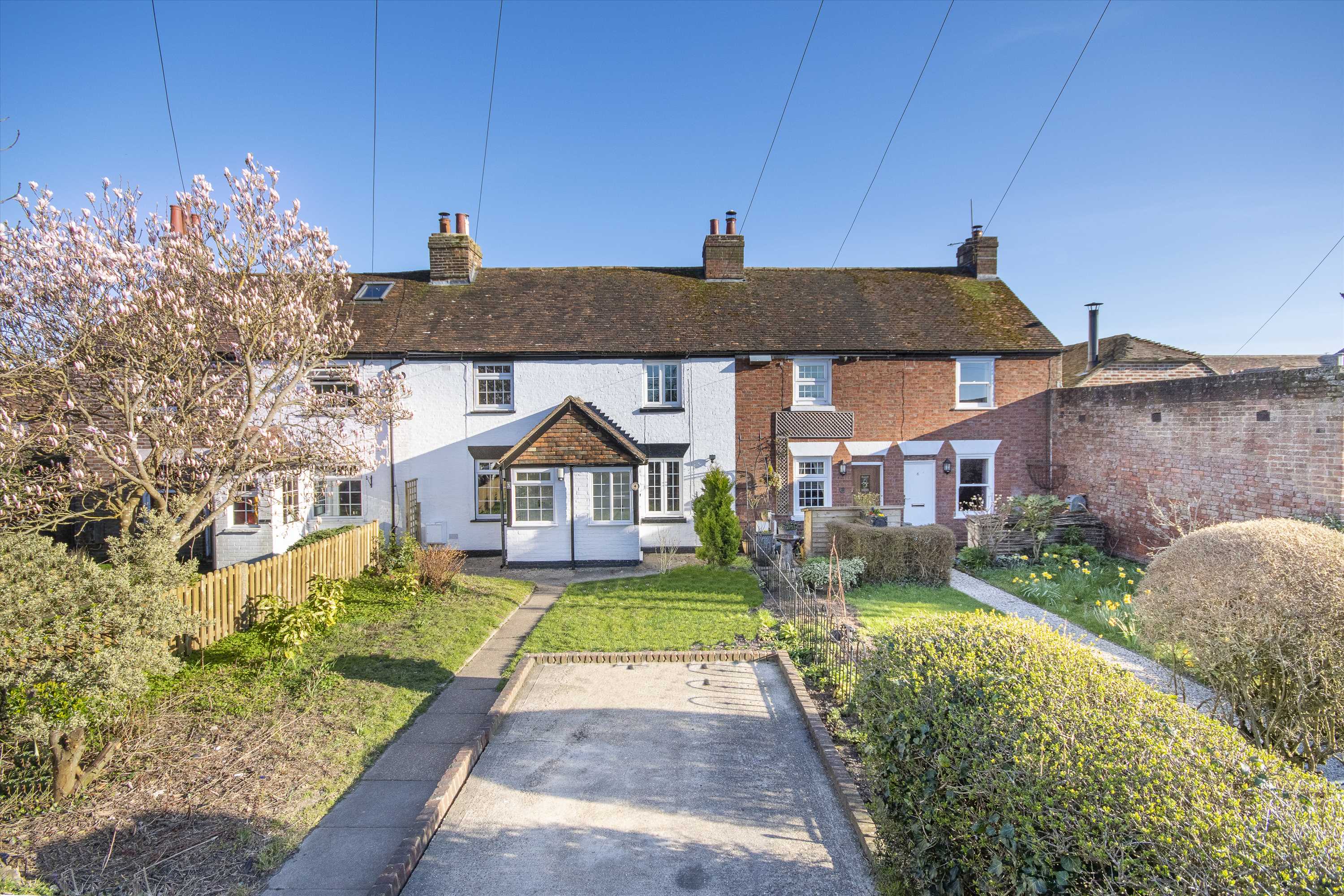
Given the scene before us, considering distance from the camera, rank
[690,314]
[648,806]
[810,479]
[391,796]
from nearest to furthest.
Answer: [648,806] → [391,796] → [810,479] → [690,314]

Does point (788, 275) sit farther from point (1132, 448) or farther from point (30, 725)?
point (30, 725)

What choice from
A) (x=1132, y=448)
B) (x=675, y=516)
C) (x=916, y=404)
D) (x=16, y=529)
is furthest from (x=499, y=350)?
(x=1132, y=448)

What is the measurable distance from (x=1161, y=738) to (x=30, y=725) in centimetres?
836

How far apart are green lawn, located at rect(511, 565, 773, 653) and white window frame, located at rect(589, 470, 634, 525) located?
2.03 m

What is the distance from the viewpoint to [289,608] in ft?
28.9

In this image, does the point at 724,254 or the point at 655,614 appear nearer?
the point at 655,614

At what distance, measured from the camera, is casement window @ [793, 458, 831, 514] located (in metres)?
18.3

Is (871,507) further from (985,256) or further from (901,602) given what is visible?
(985,256)

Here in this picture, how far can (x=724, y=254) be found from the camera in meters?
20.7

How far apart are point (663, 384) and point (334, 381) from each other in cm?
869

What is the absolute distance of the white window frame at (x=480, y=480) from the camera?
1758cm

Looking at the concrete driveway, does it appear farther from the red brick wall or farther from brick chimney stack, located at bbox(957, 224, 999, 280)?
brick chimney stack, located at bbox(957, 224, 999, 280)

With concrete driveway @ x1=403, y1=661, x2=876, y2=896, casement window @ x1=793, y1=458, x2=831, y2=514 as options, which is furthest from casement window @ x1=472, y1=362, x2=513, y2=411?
concrete driveway @ x1=403, y1=661, x2=876, y2=896

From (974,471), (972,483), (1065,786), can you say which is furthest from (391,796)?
(974,471)
